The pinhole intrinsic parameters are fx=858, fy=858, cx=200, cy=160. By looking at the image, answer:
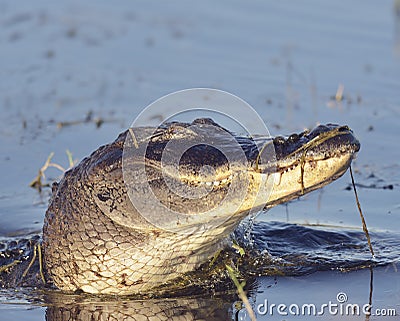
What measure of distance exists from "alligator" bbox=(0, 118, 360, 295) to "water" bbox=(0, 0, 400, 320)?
19 cm

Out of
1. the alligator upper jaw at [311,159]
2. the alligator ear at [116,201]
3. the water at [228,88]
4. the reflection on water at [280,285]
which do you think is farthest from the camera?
the water at [228,88]

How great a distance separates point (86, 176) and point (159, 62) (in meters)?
4.92

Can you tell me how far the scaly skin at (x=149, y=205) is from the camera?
13.5 ft

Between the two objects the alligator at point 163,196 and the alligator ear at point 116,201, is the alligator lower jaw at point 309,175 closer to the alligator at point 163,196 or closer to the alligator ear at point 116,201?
the alligator at point 163,196

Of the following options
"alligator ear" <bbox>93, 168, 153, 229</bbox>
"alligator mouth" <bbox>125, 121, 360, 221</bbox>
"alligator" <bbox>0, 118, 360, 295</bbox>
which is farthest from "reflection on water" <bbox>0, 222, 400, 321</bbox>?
"alligator mouth" <bbox>125, 121, 360, 221</bbox>

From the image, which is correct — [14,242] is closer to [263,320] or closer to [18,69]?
[263,320]

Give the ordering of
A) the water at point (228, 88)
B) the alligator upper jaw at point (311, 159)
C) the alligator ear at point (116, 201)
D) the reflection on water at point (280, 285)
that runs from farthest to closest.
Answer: the water at point (228, 88) → the reflection on water at point (280, 285) → the alligator ear at point (116, 201) → the alligator upper jaw at point (311, 159)

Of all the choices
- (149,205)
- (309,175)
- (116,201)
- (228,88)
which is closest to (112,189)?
(116,201)

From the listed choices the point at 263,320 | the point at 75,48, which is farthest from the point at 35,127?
the point at 263,320

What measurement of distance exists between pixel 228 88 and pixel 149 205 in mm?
4335

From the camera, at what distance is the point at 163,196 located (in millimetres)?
4262

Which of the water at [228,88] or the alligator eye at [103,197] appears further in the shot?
the water at [228,88]

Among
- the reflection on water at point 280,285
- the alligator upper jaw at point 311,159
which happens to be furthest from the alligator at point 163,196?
the reflection on water at point 280,285

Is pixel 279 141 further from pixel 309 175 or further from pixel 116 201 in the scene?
pixel 116 201
